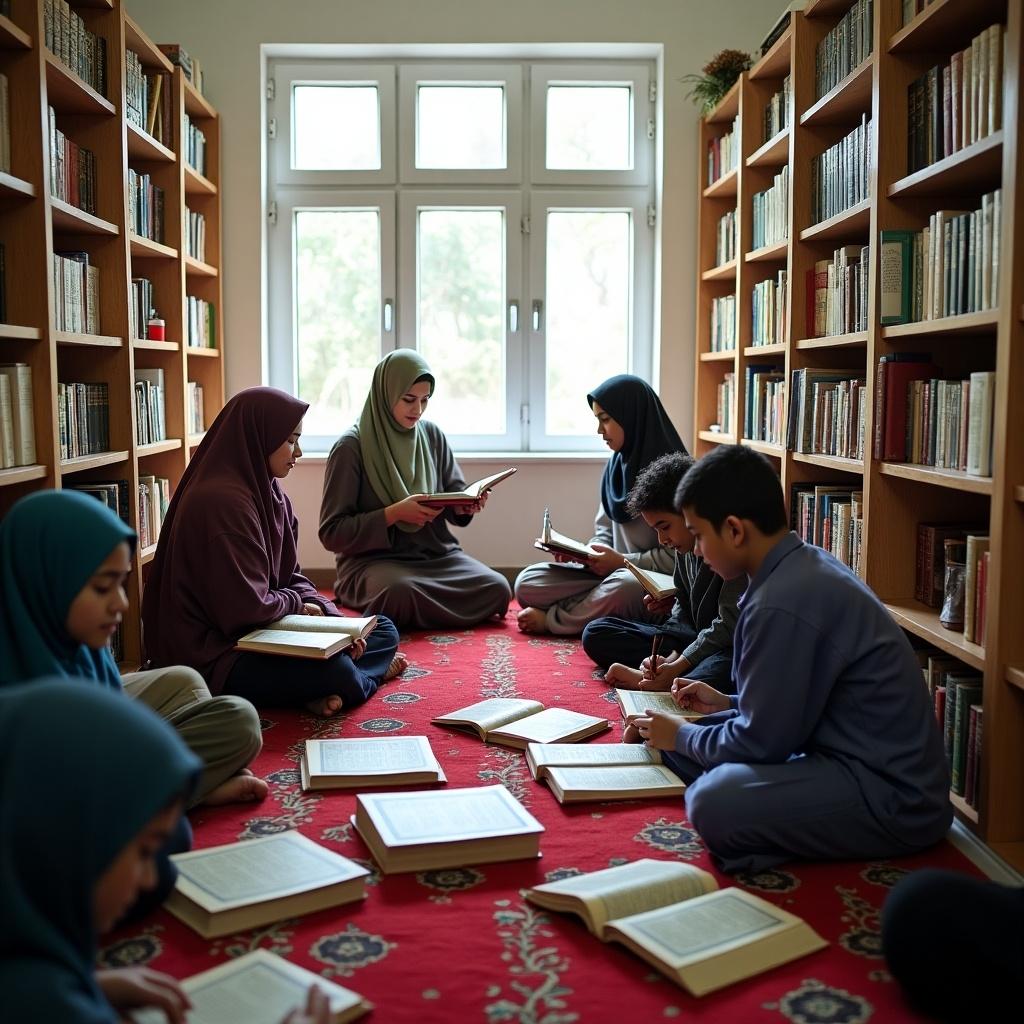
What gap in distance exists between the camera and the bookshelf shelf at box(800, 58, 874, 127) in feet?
11.0

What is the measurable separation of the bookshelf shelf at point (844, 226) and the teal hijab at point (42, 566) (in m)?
2.40

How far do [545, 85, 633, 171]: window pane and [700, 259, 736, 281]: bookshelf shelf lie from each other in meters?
0.78

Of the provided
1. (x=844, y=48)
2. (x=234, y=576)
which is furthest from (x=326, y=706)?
(x=844, y=48)

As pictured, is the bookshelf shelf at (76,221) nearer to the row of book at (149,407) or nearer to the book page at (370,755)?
the row of book at (149,407)

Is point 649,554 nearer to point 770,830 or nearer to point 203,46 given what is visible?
point 770,830

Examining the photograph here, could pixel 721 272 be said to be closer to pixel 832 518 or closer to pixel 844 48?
pixel 844 48

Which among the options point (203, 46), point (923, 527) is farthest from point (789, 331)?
point (203, 46)

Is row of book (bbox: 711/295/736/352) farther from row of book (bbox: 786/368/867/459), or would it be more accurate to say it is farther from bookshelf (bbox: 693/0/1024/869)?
row of book (bbox: 786/368/867/459)

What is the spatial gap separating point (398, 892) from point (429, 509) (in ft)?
8.32

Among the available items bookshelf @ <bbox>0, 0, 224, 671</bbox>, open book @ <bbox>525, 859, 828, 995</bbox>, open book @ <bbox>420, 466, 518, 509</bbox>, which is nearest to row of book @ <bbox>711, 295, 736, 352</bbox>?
open book @ <bbox>420, 466, 518, 509</bbox>

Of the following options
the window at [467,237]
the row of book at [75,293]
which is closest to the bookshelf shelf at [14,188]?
the row of book at [75,293]

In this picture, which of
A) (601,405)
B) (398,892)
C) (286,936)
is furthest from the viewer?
(601,405)

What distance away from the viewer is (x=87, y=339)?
A: 11.7 ft

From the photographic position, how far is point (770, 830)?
2.19 metres
